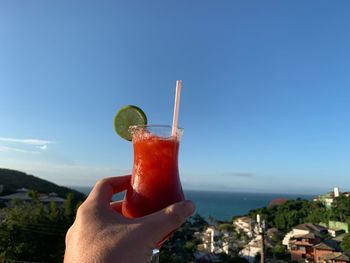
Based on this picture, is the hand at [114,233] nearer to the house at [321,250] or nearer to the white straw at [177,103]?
the white straw at [177,103]

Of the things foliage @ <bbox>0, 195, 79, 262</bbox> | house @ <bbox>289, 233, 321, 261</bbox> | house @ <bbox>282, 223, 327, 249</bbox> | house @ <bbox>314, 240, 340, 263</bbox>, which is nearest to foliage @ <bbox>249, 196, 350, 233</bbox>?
house @ <bbox>282, 223, 327, 249</bbox>

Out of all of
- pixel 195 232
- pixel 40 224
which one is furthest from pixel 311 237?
pixel 40 224

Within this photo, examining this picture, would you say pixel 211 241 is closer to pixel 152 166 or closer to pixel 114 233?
pixel 152 166

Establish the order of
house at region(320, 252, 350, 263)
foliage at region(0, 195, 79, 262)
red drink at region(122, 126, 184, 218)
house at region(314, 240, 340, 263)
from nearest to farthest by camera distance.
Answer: red drink at region(122, 126, 184, 218) → foliage at region(0, 195, 79, 262) → house at region(320, 252, 350, 263) → house at region(314, 240, 340, 263)

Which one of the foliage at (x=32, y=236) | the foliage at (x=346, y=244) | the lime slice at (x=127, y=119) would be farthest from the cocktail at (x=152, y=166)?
the foliage at (x=346, y=244)

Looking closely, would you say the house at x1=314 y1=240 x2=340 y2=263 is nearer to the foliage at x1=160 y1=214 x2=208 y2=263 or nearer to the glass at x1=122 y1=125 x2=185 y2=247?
the foliage at x1=160 y1=214 x2=208 y2=263

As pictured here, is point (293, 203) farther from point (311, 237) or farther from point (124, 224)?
point (124, 224)
